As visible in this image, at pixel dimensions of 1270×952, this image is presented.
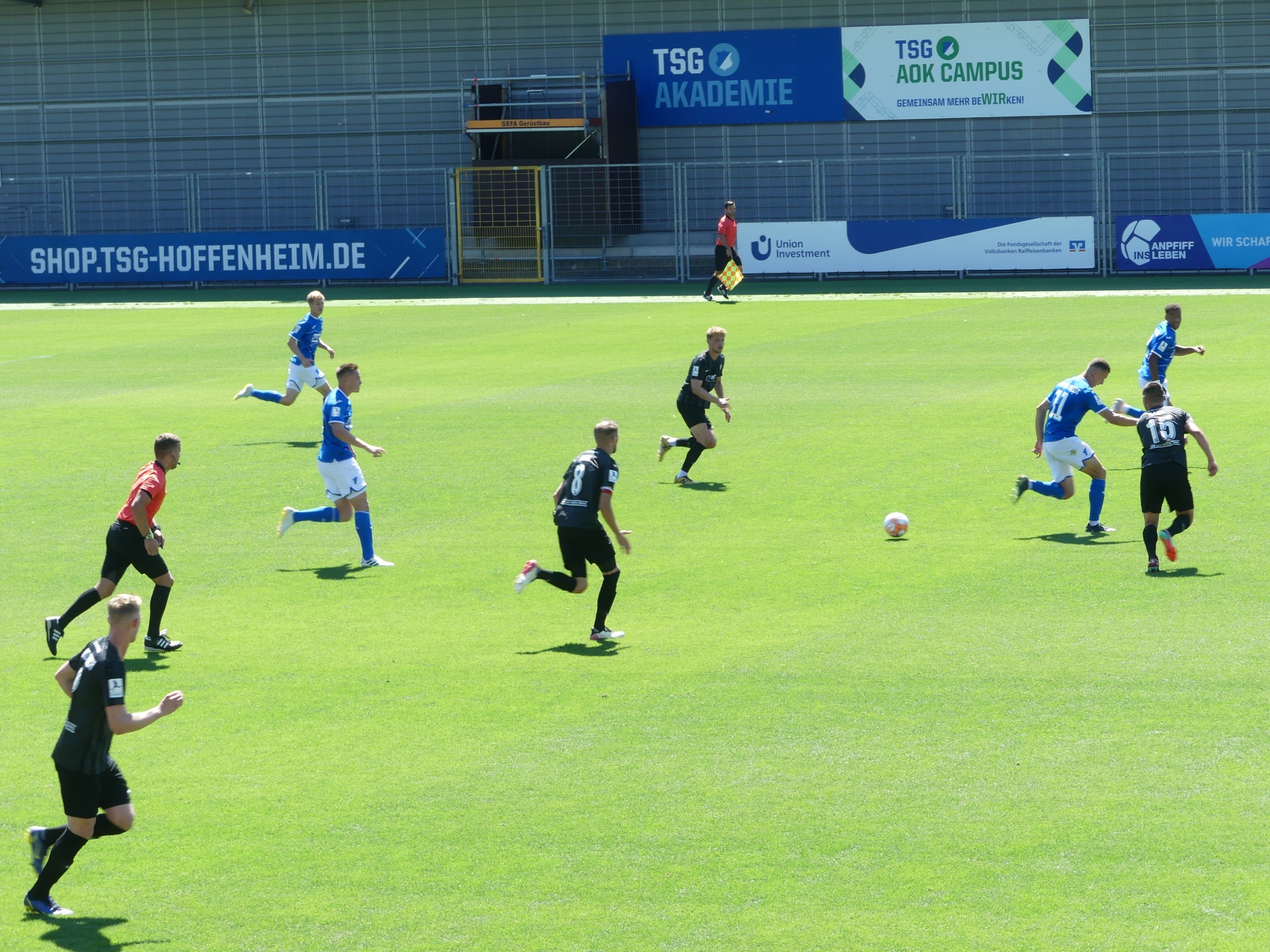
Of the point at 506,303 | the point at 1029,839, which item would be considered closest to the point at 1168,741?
the point at 1029,839

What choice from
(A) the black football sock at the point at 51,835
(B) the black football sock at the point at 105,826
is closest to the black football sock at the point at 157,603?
(A) the black football sock at the point at 51,835

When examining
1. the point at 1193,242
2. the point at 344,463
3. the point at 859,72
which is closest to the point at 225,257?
the point at 859,72

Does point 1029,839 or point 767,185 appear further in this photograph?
point 767,185

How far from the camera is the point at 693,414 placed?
21.1m

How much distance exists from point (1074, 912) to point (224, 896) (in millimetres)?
4468

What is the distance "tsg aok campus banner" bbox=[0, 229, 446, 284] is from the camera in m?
51.1

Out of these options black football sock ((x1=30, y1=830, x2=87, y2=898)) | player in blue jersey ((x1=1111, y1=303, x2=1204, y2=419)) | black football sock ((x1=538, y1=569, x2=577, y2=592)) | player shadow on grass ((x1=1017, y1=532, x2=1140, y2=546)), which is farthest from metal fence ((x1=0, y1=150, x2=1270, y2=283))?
black football sock ((x1=30, y1=830, x2=87, y2=898))

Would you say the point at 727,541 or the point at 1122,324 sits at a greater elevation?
the point at 1122,324

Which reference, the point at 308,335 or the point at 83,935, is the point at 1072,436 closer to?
the point at 83,935

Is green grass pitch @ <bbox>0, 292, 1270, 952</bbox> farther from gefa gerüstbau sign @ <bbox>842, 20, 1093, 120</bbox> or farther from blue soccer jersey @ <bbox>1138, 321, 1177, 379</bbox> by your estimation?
gefa gerüstbau sign @ <bbox>842, 20, 1093, 120</bbox>

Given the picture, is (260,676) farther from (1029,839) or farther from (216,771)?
(1029,839)

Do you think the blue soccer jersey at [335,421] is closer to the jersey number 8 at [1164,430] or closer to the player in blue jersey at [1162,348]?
the jersey number 8 at [1164,430]

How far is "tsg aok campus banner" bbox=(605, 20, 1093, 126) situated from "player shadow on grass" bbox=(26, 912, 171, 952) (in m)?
45.3

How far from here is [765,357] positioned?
32.1 m
